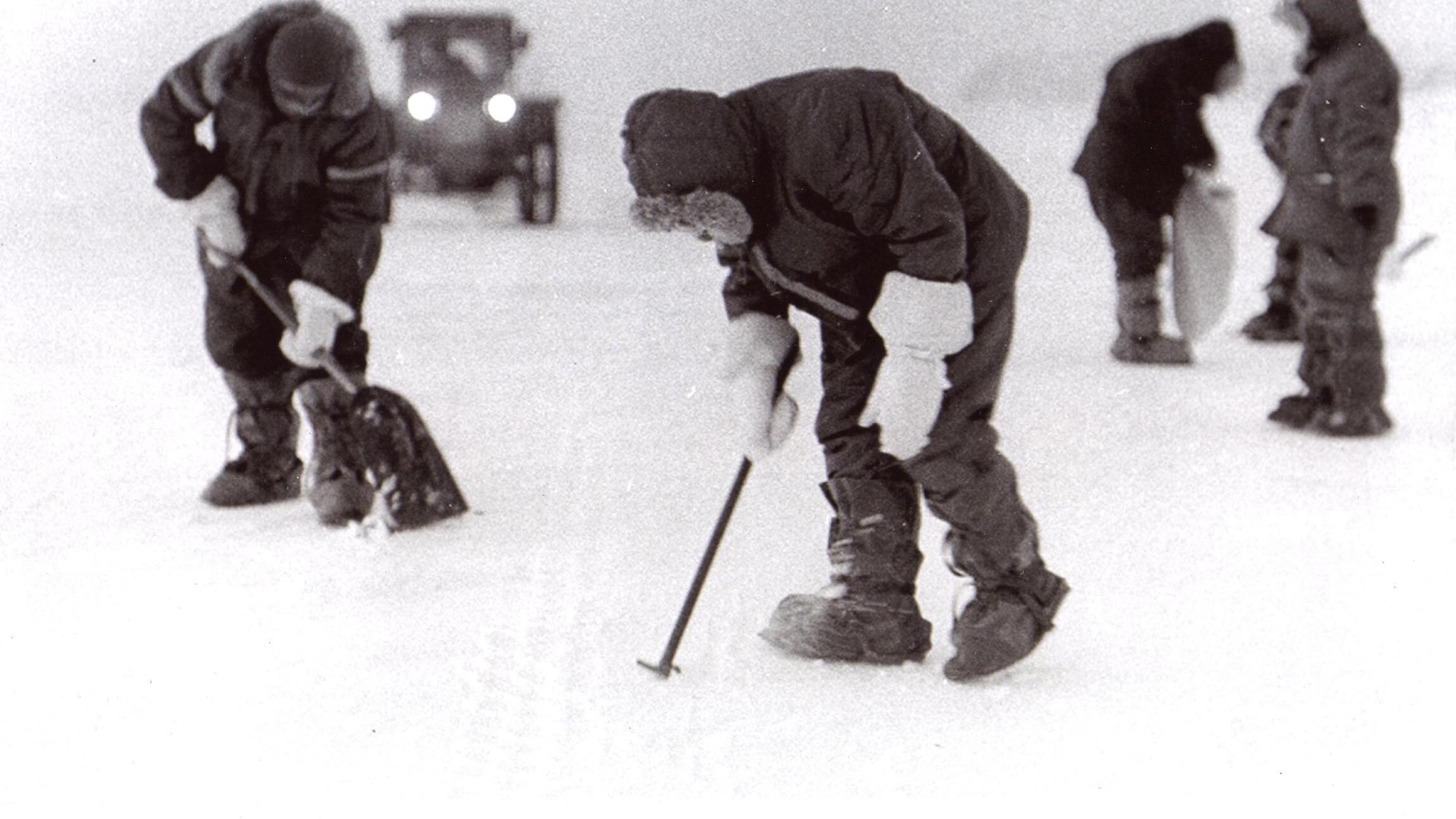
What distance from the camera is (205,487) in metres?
3.08

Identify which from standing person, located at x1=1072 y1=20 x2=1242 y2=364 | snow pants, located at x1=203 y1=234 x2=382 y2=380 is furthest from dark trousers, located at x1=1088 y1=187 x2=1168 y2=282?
snow pants, located at x1=203 y1=234 x2=382 y2=380

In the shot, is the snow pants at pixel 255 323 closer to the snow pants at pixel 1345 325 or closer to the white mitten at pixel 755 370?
the white mitten at pixel 755 370

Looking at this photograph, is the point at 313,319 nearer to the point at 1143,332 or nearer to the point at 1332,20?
the point at 1332,20

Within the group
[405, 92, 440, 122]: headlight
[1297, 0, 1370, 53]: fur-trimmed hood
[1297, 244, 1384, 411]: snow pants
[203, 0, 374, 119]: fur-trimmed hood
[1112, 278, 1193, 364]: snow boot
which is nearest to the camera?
[203, 0, 374, 119]: fur-trimmed hood

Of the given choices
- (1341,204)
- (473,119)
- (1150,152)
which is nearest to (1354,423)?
(1341,204)

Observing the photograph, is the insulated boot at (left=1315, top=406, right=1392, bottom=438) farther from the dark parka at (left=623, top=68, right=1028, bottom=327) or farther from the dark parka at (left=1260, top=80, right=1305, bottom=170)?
the dark parka at (left=623, top=68, right=1028, bottom=327)

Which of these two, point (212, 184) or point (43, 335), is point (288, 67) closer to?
point (212, 184)

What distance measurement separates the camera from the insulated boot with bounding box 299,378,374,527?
9.55 ft

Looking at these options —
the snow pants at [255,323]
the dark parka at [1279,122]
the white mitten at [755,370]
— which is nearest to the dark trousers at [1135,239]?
the dark parka at [1279,122]

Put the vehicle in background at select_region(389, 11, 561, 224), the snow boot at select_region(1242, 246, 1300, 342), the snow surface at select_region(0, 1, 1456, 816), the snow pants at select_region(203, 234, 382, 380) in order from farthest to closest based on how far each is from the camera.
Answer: the vehicle in background at select_region(389, 11, 561, 224) → the snow boot at select_region(1242, 246, 1300, 342) → the snow pants at select_region(203, 234, 382, 380) → the snow surface at select_region(0, 1, 1456, 816)

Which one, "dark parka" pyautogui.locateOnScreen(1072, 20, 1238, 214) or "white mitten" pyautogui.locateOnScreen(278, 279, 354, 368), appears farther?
"dark parka" pyautogui.locateOnScreen(1072, 20, 1238, 214)

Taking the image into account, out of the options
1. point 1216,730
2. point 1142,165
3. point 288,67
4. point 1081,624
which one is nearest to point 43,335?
point 288,67

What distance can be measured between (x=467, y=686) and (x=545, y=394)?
205 centimetres

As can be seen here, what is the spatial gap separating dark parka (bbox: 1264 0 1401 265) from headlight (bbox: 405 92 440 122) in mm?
3410
